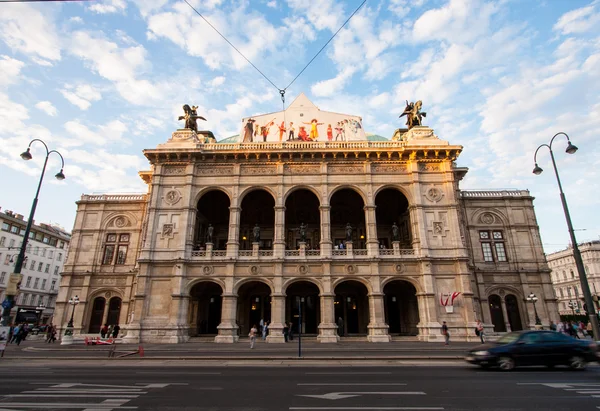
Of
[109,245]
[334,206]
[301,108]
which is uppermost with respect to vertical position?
[301,108]

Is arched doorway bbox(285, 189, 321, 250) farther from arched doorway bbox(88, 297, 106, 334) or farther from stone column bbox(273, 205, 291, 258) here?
arched doorway bbox(88, 297, 106, 334)

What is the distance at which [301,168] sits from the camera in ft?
95.5

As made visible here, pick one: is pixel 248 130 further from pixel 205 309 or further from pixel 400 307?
pixel 400 307

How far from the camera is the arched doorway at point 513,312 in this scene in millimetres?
30047

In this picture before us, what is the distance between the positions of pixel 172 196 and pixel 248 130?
9320mm

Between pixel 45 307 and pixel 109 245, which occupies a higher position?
pixel 109 245

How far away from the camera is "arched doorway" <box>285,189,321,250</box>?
31641mm

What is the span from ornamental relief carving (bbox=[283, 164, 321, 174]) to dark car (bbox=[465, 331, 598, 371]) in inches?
763

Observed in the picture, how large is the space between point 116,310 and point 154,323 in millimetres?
9219

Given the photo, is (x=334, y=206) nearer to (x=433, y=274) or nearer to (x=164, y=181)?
(x=433, y=274)

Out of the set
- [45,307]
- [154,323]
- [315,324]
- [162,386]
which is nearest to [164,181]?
[154,323]

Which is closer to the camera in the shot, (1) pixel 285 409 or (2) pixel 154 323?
(1) pixel 285 409

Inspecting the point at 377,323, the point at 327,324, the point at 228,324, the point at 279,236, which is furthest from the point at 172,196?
the point at 377,323

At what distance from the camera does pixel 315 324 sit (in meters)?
29.5
